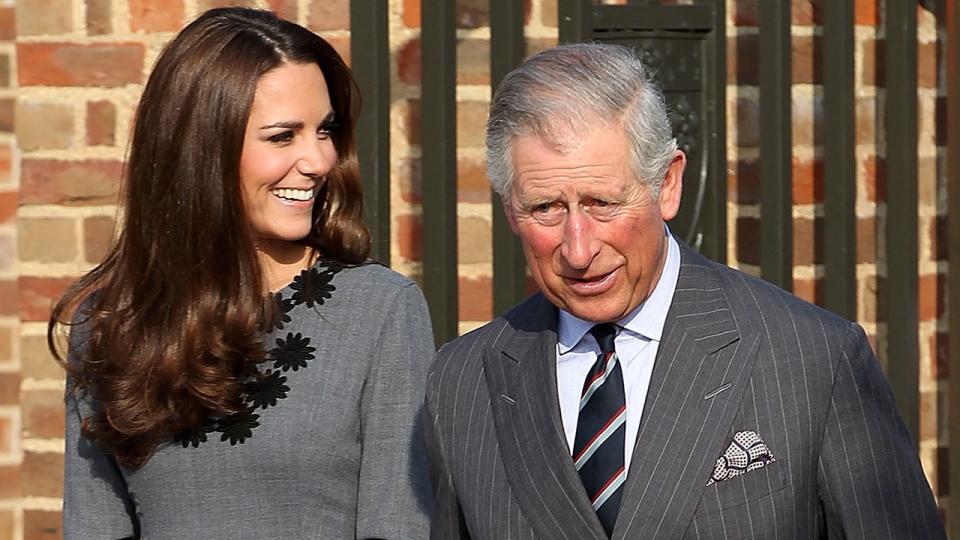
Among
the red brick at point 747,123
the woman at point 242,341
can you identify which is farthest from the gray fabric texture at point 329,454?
the red brick at point 747,123

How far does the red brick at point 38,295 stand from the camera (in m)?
3.33

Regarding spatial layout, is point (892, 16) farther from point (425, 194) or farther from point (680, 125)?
point (425, 194)

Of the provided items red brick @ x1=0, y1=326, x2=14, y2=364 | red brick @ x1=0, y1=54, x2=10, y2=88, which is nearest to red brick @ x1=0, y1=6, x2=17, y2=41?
Result: red brick @ x1=0, y1=54, x2=10, y2=88

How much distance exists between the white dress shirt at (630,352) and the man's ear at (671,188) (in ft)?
0.37

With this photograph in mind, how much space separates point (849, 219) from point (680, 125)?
0.38 m

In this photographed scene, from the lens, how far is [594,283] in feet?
6.76

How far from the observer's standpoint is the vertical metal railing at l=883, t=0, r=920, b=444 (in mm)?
3305

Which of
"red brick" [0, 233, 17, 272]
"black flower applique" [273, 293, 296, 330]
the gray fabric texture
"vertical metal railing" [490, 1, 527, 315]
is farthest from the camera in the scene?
"red brick" [0, 233, 17, 272]

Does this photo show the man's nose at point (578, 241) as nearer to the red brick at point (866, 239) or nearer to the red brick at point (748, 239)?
the red brick at point (748, 239)

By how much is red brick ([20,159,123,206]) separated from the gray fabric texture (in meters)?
0.84

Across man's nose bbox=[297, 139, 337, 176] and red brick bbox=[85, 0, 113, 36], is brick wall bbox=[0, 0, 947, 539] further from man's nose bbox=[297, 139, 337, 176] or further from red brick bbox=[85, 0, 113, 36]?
man's nose bbox=[297, 139, 337, 176]

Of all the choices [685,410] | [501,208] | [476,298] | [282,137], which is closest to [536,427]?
[685,410]

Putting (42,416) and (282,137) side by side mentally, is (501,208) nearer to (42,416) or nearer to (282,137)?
(282,137)

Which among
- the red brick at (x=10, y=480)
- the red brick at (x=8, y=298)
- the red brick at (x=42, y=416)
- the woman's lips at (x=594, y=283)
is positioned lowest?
the red brick at (x=10, y=480)
